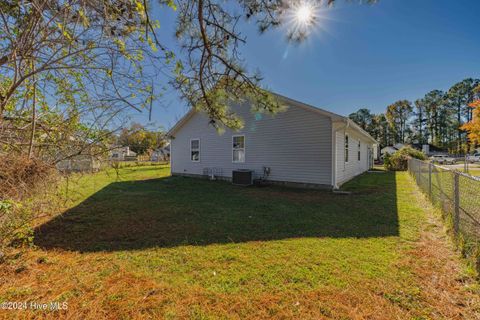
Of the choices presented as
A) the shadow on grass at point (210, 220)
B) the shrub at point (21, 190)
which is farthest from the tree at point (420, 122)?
the shrub at point (21, 190)

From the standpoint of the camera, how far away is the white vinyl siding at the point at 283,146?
7535mm

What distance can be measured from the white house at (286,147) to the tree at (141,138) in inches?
153

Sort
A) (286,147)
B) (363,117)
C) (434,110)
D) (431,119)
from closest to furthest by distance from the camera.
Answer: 1. (286,147)
2. (434,110)
3. (431,119)
4. (363,117)

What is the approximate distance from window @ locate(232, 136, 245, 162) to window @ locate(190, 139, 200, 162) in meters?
2.62

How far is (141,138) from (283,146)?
21.2ft

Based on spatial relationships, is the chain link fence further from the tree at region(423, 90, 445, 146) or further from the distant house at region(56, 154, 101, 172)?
the tree at region(423, 90, 445, 146)

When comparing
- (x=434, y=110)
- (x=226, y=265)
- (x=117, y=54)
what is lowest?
(x=226, y=265)

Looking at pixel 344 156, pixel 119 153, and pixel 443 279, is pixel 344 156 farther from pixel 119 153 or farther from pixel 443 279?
pixel 119 153

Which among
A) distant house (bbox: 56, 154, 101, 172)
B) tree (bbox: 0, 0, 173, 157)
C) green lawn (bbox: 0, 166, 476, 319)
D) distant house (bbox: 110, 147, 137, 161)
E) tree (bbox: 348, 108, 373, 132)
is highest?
tree (bbox: 348, 108, 373, 132)

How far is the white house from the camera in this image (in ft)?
24.4

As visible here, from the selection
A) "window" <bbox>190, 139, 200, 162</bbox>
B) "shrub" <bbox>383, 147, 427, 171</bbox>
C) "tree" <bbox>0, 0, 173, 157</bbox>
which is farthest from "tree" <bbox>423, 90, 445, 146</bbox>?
"tree" <bbox>0, 0, 173, 157</bbox>

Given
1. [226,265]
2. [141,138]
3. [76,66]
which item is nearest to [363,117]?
[226,265]

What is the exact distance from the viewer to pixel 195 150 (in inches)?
460

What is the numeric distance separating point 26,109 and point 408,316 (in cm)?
471
